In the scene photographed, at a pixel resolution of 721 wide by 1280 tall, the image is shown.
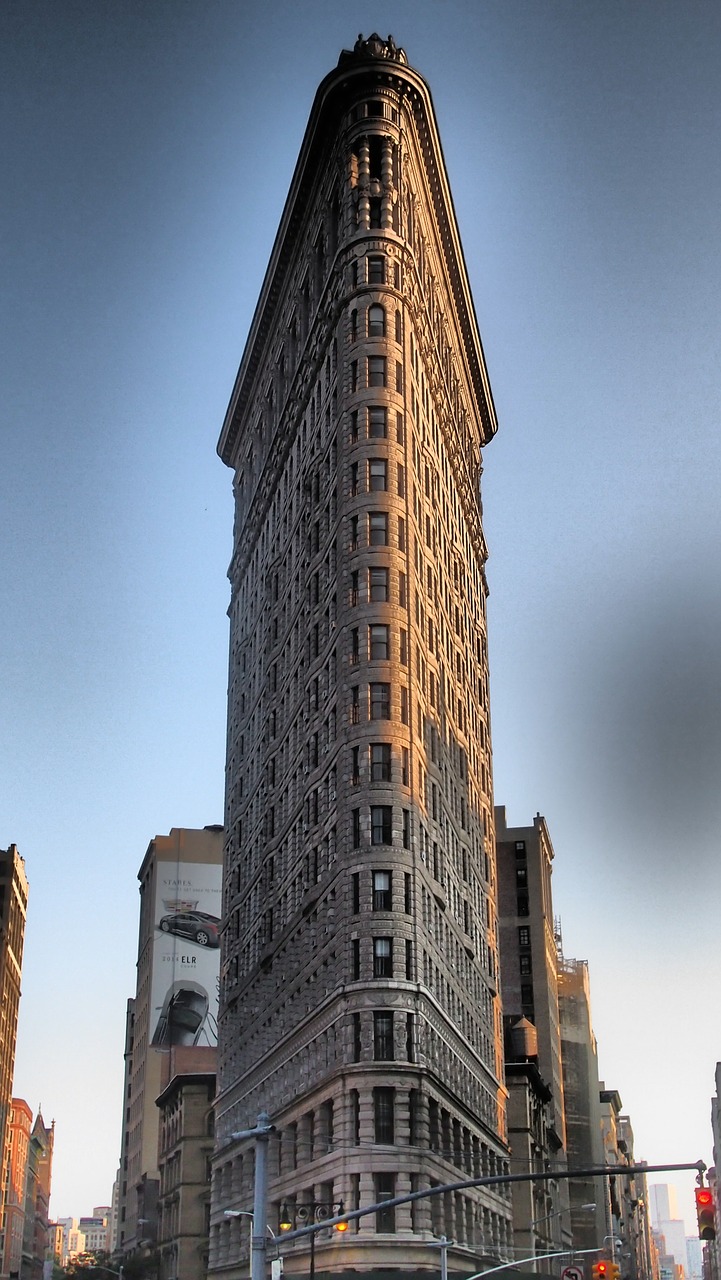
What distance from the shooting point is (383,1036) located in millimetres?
75375

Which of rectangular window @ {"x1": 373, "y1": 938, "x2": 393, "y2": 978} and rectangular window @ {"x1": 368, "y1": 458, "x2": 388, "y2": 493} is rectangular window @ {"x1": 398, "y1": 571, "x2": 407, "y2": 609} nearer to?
rectangular window @ {"x1": 368, "y1": 458, "x2": 388, "y2": 493}

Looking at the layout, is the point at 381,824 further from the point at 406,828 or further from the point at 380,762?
the point at 380,762

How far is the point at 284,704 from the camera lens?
349 feet

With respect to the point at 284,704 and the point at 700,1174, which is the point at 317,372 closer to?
the point at 284,704

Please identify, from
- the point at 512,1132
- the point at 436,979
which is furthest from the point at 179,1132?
the point at 436,979

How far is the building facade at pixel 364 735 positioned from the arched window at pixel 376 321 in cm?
14

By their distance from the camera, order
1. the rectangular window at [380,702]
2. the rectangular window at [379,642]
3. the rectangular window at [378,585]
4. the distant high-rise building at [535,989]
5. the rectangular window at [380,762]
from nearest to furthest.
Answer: the rectangular window at [380,762] < the rectangular window at [380,702] < the rectangular window at [379,642] < the rectangular window at [378,585] < the distant high-rise building at [535,989]

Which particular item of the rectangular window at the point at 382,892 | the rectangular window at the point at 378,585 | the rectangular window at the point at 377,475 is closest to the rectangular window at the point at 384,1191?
the rectangular window at the point at 382,892

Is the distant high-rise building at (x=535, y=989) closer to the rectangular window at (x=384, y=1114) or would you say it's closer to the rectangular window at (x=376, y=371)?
the rectangular window at (x=384, y=1114)

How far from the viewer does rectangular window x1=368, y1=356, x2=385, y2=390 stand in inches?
3617

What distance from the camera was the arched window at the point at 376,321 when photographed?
3681 inches

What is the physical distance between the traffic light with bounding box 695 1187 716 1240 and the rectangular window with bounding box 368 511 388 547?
56193 mm

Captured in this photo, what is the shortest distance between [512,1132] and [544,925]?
45079 millimetres

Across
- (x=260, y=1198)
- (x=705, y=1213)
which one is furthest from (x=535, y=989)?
(x=705, y=1213)
